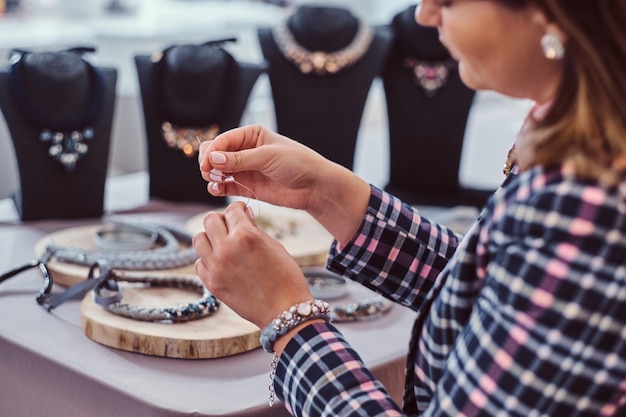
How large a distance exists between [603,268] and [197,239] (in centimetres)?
36

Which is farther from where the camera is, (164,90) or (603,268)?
(164,90)

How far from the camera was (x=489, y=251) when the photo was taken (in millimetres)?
661

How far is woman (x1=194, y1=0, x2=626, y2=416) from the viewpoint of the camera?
1.97ft

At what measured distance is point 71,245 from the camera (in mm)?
1368

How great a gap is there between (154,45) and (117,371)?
204cm

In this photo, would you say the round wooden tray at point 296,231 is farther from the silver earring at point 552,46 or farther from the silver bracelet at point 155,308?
the silver earring at point 552,46

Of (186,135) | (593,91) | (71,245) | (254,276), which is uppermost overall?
(593,91)

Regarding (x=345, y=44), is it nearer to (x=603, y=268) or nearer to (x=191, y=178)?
(x=191, y=178)

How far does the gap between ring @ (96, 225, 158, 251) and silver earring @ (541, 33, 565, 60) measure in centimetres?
87

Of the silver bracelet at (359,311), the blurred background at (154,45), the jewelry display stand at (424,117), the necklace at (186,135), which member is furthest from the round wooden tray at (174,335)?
the blurred background at (154,45)

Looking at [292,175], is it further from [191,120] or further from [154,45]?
[154,45]

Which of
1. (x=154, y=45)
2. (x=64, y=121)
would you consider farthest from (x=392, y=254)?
(x=154, y=45)

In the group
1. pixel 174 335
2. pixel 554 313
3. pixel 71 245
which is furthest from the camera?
pixel 71 245

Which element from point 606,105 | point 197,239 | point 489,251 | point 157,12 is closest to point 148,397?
point 197,239
